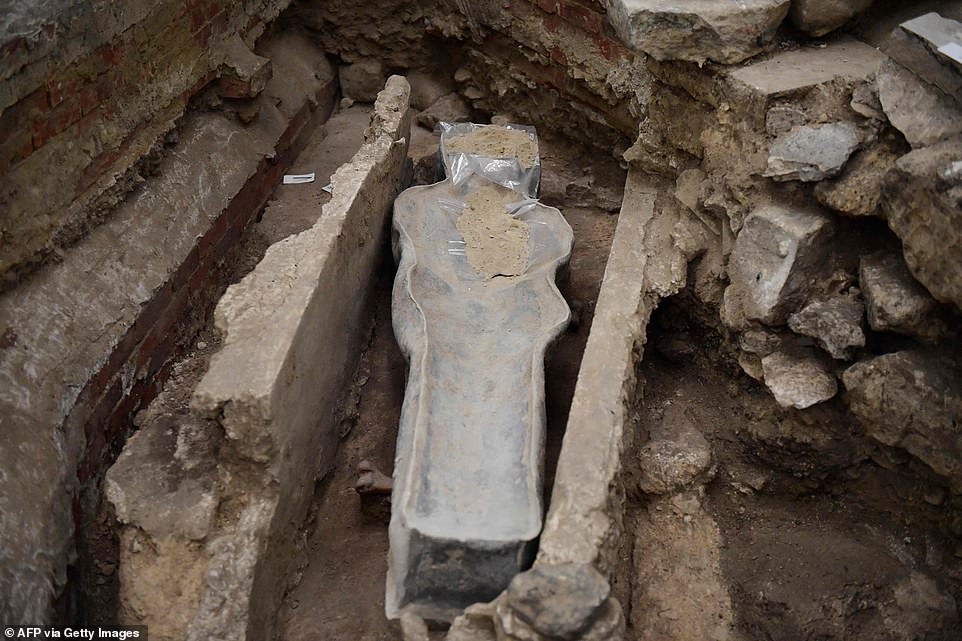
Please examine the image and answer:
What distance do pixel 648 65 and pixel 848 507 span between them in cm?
192

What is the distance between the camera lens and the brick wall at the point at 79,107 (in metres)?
3.22

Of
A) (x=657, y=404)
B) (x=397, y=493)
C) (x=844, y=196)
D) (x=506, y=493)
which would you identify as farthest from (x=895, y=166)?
(x=397, y=493)

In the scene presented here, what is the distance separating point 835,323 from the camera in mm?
2943

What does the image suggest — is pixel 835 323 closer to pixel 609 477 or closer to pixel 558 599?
pixel 609 477

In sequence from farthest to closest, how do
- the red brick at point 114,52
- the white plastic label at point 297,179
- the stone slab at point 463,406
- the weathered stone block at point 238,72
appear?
the white plastic label at point 297,179
the weathered stone block at point 238,72
the red brick at point 114,52
the stone slab at point 463,406

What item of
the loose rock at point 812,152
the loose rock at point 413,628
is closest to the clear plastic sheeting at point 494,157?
the loose rock at point 812,152

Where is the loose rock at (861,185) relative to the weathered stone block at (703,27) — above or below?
below

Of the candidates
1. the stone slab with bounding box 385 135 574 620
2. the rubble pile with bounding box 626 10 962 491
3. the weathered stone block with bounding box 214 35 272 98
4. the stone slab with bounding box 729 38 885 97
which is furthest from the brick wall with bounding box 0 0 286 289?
the stone slab with bounding box 729 38 885 97

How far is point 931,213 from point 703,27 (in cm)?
123

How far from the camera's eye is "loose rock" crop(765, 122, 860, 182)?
9.75ft

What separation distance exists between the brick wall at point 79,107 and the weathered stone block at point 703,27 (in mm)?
2148

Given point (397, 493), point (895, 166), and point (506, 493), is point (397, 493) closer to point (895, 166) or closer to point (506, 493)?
point (506, 493)

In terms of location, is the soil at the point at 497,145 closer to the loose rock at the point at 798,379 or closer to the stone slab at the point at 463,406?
the stone slab at the point at 463,406

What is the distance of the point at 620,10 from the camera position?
3.56m
